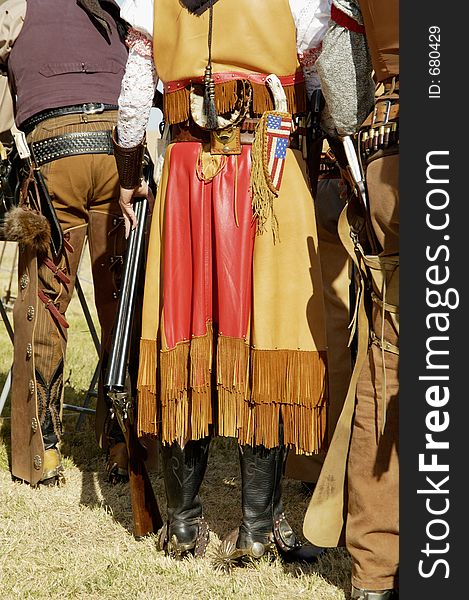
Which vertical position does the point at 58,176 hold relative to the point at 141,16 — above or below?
below

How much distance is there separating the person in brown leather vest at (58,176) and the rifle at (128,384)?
28.9 inches

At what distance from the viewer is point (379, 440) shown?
269 cm

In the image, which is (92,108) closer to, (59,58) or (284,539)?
(59,58)

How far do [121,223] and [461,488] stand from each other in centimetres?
223

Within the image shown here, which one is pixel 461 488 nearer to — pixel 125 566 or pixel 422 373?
pixel 422 373

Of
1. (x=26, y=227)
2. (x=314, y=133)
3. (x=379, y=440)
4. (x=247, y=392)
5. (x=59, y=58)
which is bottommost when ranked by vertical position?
(x=379, y=440)

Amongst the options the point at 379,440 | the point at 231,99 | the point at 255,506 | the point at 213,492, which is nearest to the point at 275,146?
the point at 231,99

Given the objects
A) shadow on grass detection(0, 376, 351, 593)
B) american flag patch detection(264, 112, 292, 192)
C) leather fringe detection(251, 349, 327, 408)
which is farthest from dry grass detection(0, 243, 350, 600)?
american flag patch detection(264, 112, 292, 192)

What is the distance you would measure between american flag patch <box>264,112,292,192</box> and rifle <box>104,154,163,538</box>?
0.63 meters

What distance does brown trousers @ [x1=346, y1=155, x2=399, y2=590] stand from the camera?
8.69 ft

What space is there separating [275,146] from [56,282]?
1.62 m

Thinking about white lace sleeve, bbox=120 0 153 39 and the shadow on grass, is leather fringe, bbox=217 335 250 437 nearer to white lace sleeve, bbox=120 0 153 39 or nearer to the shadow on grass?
the shadow on grass

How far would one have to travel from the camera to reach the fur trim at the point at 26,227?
158 inches

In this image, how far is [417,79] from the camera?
2.40m
